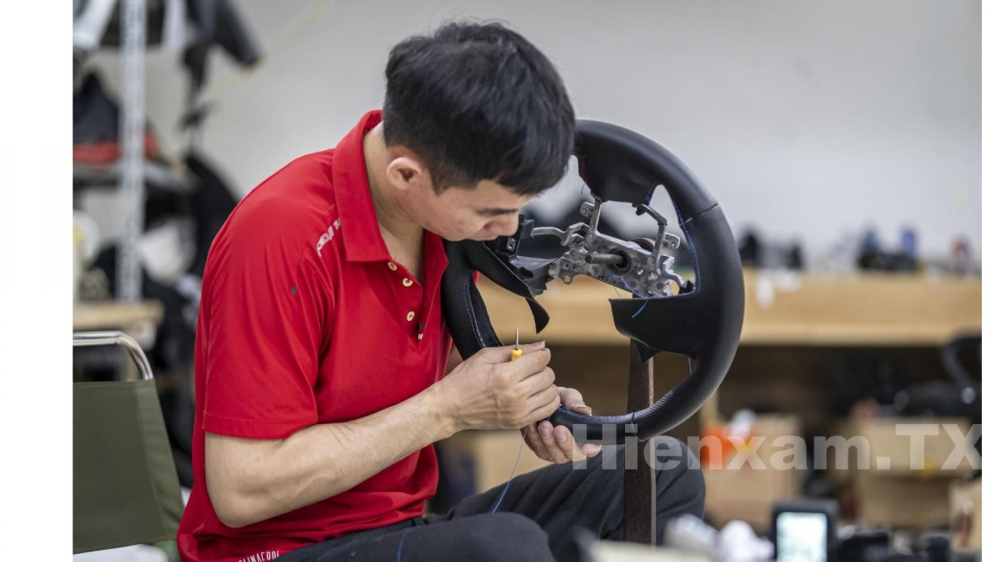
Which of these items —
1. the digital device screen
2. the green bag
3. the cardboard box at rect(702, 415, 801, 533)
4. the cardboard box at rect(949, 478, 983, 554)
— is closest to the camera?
the green bag

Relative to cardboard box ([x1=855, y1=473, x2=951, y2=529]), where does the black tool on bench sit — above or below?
above

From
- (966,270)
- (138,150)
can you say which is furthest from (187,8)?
(966,270)

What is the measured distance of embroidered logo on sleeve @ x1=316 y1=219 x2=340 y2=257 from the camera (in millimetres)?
977

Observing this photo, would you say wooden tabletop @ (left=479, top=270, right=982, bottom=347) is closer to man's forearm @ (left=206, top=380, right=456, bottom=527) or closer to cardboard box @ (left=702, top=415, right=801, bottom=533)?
cardboard box @ (left=702, top=415, right=801, bottom=533)

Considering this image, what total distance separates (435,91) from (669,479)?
0.58 metres

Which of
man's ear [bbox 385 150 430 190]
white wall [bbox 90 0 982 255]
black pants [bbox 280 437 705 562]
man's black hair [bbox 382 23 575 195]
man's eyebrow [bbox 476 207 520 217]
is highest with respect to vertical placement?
white wall [bbox 90 0 982 255]

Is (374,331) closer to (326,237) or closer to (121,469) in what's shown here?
(326,237)

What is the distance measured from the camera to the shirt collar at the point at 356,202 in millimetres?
1003

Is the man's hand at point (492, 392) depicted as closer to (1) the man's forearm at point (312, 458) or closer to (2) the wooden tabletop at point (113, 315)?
(1) the man's forearm at point (312, 458)

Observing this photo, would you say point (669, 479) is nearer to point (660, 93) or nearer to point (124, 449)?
point (124, 449)

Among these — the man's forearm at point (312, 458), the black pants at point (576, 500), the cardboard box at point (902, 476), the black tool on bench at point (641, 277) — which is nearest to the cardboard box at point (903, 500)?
the cardboard box at point (902, 476)

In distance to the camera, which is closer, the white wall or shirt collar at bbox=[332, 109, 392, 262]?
shirt collar at bbox=[332, 109, 392, 262]

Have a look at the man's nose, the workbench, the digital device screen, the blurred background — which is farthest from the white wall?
the man's nose

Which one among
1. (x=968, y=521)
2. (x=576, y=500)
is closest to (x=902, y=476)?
(x=968, y=521)
